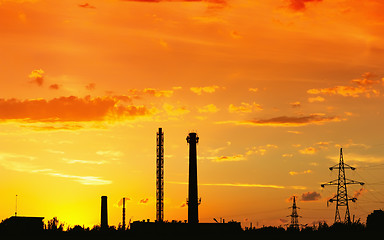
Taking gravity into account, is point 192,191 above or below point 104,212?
above

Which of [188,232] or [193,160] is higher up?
[193,160]

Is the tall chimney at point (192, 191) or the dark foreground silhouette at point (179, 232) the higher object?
the tall chimney at point (192, 191)

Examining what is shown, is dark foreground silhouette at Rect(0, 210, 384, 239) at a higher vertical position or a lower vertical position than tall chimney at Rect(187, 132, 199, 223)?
lower

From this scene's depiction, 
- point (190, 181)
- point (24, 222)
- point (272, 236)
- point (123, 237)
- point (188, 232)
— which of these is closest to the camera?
point (123, 237)

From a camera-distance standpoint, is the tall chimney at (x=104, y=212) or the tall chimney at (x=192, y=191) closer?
the tall chimney at (x=192, y=191)

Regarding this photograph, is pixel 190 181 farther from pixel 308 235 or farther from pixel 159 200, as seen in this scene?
pixel 308 235

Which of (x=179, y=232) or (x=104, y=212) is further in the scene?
(x=104, y=212)

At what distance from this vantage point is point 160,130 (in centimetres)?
11856

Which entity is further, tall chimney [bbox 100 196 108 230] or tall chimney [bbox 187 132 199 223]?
tall chimney [bbox 100 196 108 230]

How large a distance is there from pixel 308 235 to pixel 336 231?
12.5ft

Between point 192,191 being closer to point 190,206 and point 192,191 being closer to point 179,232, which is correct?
point 190,206

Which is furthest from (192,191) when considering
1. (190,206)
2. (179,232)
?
(179,232)

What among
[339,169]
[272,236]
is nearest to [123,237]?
[272,236]

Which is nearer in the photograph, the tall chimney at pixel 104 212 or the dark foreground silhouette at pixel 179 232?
the dark foreground silhouette at pixel 179 232
